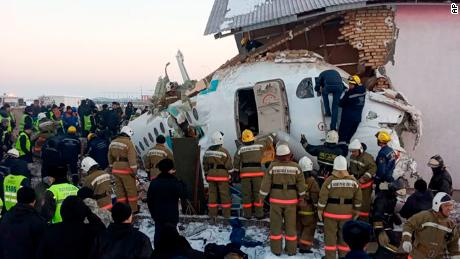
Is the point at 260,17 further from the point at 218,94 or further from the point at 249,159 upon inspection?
the point at 249,159

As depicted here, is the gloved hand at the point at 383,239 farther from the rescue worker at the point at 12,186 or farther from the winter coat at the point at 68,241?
the rescue worker at the point at 12,186

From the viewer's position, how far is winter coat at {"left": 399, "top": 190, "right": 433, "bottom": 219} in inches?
267

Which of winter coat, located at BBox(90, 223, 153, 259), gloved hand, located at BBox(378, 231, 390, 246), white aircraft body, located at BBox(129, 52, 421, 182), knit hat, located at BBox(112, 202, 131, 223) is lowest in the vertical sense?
gloved hand, located at BBox(378, 231, 390, 246)

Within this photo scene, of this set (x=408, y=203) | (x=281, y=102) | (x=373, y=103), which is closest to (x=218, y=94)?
(x=281, y=102)

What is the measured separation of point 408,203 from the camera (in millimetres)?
6926

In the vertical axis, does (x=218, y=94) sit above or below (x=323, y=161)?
above

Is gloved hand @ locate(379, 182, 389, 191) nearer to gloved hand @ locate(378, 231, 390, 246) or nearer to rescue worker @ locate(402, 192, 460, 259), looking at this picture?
gloved hand @ locate(378, 231, 390, 246)

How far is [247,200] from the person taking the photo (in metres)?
8.61

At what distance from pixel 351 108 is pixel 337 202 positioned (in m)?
2.33

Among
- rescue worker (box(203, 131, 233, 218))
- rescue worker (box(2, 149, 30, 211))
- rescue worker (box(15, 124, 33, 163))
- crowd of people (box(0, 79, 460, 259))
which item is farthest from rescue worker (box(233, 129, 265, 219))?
rescue worker (box(15, 124, 33, 163))

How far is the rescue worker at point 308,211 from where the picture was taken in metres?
7.41

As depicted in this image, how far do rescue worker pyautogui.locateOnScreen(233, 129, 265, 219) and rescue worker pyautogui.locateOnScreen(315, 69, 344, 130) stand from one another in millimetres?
1432

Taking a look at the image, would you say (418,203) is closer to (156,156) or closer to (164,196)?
(164,196)

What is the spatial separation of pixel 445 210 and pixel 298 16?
252 inches
